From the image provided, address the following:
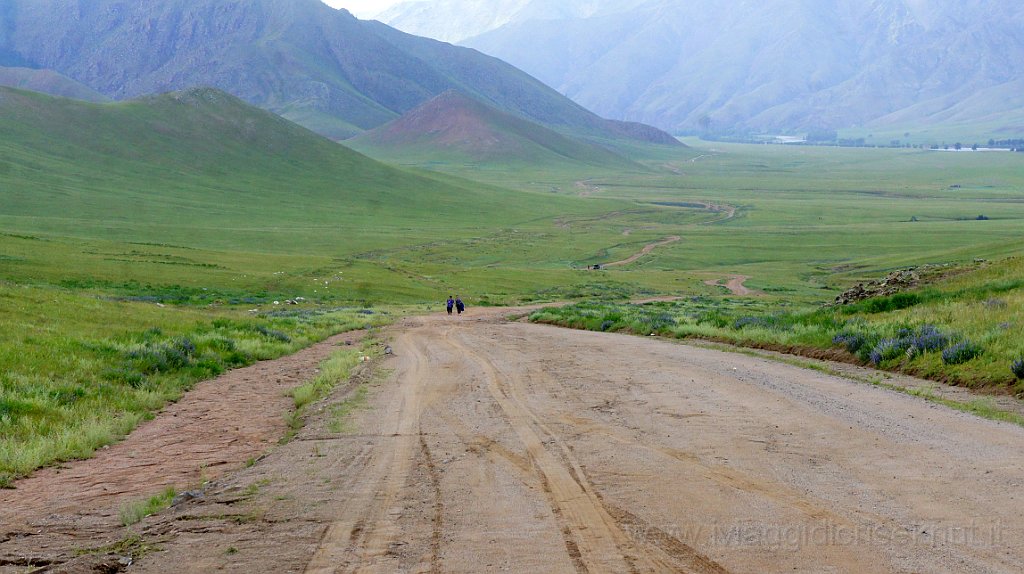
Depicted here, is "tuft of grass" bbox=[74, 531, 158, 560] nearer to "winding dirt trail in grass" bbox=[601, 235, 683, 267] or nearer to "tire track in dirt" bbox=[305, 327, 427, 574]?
"tire track in dirt" bbox=[305, 327, 427, 574]

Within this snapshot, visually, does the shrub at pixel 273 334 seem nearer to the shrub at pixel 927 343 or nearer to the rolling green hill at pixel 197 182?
the shrub at pixel 927 343

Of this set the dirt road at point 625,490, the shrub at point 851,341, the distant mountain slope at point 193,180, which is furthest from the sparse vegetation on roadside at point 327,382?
the distant mountain slope at point 193,180

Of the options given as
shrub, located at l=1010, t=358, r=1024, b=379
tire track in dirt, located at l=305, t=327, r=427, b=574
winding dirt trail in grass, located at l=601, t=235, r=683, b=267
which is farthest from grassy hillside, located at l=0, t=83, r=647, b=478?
winding dirt trail in grass, located at l=601, t=235, r=683, b=267

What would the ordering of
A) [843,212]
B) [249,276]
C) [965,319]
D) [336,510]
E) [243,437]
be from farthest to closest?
[843,212] < [249,276] < [965,319] < [243,437] < [336,510]

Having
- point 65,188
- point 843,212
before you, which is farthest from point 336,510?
point 843,212

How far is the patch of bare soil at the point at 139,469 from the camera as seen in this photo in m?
9.17

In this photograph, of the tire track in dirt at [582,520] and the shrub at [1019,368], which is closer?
the tire track in dirt at [582,520]

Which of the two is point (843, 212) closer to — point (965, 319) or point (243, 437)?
point (965, 319)

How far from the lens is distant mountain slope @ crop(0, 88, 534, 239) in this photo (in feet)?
365

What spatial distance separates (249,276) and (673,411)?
52.5 m

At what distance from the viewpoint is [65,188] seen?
126812 millimetres

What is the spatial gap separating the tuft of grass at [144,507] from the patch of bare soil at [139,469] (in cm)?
14

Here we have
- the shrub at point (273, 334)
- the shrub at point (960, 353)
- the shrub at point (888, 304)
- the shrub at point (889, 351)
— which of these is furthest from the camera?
the shrub at point (273, 334)

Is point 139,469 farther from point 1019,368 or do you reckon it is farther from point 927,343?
point 927,343
